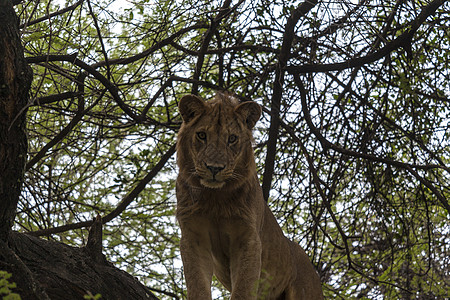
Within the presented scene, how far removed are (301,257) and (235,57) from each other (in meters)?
2.16

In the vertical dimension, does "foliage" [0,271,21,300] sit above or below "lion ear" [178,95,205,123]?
below

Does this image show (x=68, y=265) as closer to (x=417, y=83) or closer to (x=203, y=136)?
(x=203, y=136)

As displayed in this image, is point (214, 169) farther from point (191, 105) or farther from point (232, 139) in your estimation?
point (191, 105)

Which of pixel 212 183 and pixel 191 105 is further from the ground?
pixel 191 105

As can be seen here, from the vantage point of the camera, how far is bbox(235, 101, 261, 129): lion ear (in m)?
5.04

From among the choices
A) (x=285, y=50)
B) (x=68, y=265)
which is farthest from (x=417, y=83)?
(x=68, y=265)

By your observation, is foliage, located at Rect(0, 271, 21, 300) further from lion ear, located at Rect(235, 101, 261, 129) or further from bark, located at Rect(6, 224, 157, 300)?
lion ear, located at Rect(235, 101, 261, 129)

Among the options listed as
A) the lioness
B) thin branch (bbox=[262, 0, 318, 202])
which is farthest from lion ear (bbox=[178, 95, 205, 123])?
thin branch (bbox=[262, 0, 318, 202])

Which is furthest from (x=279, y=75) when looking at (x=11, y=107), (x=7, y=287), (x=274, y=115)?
(x=7, y=287)

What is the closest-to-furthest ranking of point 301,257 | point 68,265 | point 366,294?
point 68,265 → point 301,257 → point 366,294

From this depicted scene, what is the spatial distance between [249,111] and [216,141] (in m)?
0.45

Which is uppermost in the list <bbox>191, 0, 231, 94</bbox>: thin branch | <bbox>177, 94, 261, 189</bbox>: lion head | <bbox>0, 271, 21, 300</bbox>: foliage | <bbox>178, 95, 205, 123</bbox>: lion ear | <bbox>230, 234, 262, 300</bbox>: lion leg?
<bbox>191, 0, 231, 94</bbox>: thin branch

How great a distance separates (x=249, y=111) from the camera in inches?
201

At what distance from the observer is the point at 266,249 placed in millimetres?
5547
